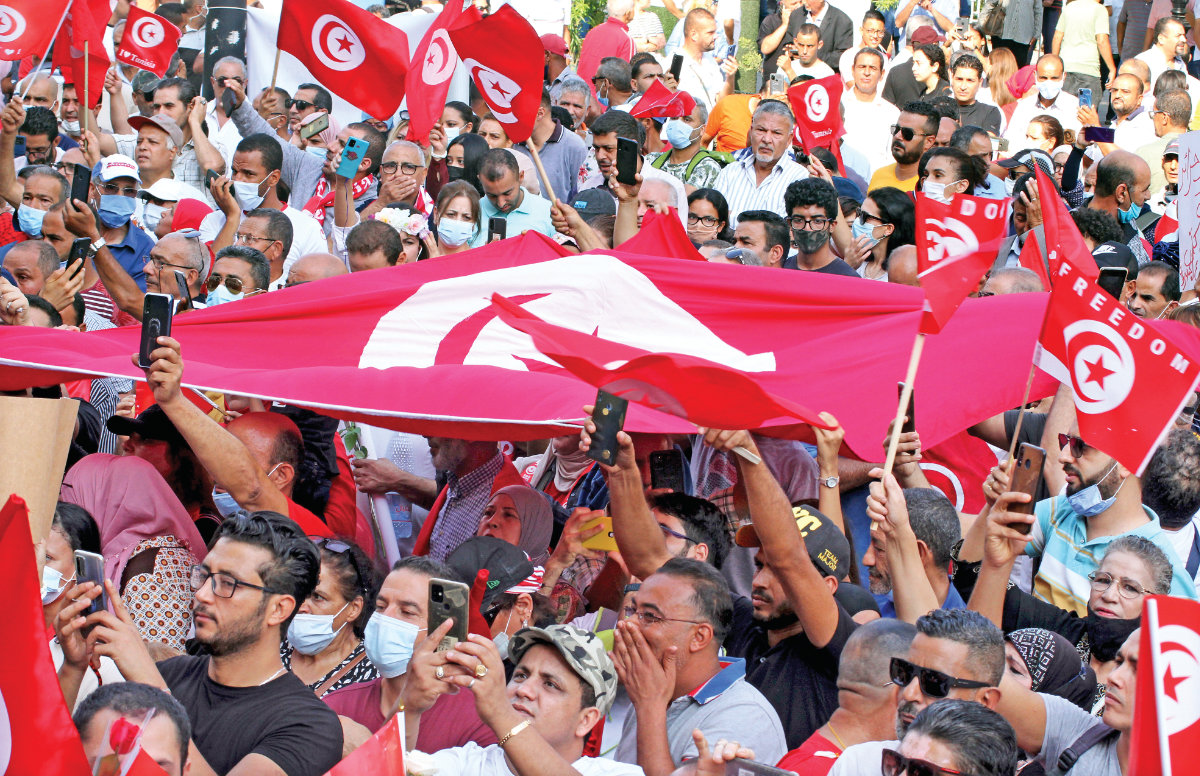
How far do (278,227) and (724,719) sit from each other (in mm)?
4849

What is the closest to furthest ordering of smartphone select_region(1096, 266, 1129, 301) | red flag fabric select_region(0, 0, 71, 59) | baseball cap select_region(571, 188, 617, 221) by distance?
1. smartphone select_region(1096, 266, 1129, 301)
2. baseball cap select_region(571, 188, 617, 221)
3. red flag fabric select_region(0, 0, 71, 59)

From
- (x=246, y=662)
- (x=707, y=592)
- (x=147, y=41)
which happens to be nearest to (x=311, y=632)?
(x=246, y=662)

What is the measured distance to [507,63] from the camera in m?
8.62

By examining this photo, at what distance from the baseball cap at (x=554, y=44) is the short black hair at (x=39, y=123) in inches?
177

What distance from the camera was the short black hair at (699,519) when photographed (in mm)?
5297

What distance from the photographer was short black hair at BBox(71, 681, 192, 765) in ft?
12.1

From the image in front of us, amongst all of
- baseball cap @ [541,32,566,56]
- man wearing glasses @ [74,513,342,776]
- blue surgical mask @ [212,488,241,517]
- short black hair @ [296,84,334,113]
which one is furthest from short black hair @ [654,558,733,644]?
baseball cap @ [541,32,566,56]

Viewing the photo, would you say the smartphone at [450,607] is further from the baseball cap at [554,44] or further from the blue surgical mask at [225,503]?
the baseball cap at [554,44]

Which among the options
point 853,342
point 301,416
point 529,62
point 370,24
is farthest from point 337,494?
point 370,24

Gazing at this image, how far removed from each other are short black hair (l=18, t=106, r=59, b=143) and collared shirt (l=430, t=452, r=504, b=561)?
5492 millimetres

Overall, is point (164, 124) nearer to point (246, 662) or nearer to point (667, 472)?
point (667, 472)

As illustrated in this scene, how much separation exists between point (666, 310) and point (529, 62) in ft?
7.87

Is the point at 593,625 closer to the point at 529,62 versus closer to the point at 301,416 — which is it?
the point at 301,416

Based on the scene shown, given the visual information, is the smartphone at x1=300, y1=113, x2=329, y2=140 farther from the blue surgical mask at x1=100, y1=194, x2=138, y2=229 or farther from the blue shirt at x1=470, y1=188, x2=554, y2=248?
the blue surgical mask at x1=100, y1=194, x2=138, y2=229
